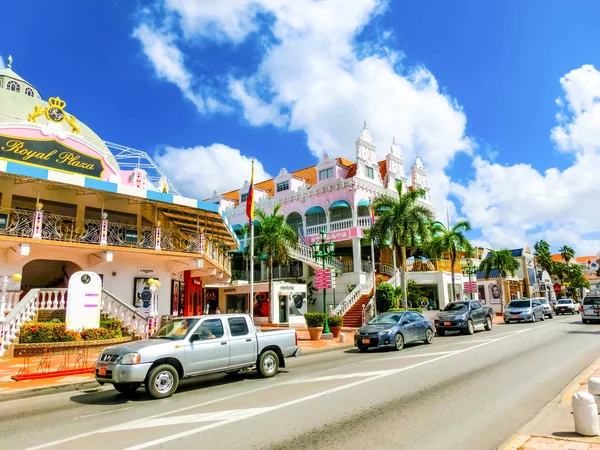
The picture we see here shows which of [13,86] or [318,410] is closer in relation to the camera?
[318,410]

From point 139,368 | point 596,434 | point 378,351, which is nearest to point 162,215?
point 378,351

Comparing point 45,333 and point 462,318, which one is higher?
point 45,333

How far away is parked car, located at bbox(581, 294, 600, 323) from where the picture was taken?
86.3ft

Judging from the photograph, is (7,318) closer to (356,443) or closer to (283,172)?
(356,443)

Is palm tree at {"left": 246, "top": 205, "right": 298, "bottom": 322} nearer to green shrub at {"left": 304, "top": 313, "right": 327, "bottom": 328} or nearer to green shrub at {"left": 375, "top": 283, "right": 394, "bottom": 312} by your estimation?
green shrub at {"left": 375, "top": 283, "right": 394, "bottom": 312}

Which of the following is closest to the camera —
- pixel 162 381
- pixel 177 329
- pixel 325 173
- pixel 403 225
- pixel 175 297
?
pixel 162 381

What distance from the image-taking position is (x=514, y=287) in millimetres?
55844

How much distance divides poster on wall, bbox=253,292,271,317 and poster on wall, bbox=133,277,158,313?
43.6 feet

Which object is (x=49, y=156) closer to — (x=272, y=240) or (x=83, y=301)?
(x=83, y=301)

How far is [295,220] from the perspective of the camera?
41562mm

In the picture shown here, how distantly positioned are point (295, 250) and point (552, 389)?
26812mm

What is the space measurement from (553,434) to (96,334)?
14736 mm

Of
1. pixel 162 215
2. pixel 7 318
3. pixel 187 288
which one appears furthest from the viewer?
pixel 187 288

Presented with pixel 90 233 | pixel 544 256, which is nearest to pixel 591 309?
pixel 90 233
